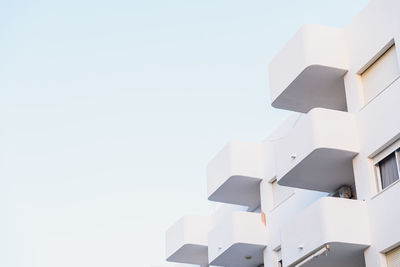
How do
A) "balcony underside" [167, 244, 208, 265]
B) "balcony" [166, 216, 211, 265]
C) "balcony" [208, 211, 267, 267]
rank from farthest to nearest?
"balcony underside" [167, 244, 208, 265] < "balcony" [166, 216, 211, 265] < "balcony" [208, 211, 267, 267]

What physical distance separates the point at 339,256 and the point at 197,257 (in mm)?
13554

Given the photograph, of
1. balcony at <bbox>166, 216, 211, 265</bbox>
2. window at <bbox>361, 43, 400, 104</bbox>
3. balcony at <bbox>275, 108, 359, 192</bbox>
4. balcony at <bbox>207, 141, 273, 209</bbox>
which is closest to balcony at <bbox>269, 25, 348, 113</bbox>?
window at <bbox>361, 43, 400, 104</bbox>

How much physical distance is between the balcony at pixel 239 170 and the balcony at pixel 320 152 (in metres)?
4.97

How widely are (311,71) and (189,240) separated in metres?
12.1

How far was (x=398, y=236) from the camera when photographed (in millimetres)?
18703

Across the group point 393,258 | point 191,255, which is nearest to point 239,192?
point 191,255

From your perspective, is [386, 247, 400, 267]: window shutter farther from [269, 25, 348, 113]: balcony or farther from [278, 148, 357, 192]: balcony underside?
[269, 25, 348, 113]: balcony

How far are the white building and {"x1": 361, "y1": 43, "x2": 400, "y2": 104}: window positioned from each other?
0.09 feet

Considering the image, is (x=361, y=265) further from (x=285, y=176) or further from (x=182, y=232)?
(x=182, y=232)

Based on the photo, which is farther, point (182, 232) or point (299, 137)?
point (182, 232)

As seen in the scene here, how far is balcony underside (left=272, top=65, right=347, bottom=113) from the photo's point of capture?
898 inches

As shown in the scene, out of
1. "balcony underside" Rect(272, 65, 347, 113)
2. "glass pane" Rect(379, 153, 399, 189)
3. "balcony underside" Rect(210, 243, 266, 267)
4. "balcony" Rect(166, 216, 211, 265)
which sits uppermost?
"balcony underside" Rect(272, 65, 347, 113)

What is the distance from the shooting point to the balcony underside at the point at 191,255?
3284 centimetres

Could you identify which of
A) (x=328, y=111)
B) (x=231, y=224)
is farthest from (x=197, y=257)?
(x=328, y=111)
